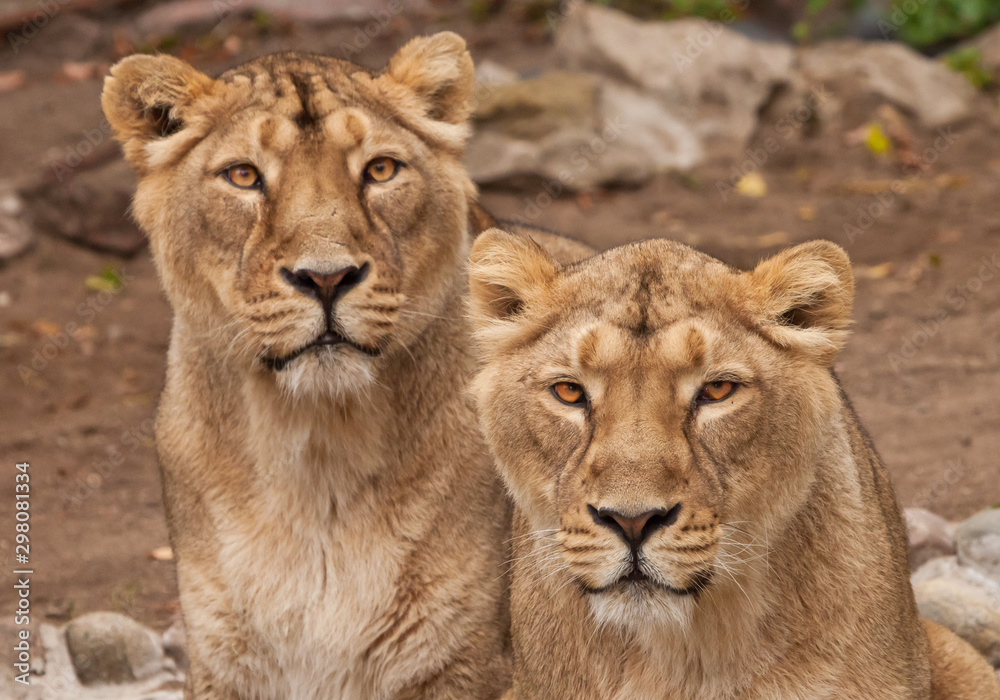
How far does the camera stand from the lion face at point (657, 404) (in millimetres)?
3154

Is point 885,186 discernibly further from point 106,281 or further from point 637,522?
point 637,522

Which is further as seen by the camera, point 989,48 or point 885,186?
point 989,48

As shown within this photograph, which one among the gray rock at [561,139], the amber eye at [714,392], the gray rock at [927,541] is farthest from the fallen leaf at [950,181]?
the amber eye at [714,392]

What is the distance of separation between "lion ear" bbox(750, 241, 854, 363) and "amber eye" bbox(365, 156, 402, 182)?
1.42m

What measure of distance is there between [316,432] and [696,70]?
836cm

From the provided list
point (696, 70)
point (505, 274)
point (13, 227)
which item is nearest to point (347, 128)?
point (505, 274)

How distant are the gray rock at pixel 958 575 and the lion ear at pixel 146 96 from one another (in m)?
3.74

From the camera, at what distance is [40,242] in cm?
1053

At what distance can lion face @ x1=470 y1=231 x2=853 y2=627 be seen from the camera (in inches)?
124

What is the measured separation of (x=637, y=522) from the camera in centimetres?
307

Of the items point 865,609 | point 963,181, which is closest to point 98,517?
point 865,609

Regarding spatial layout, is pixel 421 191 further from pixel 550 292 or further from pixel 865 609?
pixel 865 609

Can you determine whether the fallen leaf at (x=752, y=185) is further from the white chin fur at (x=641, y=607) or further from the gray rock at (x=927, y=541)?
the white chin fur at (x=641, y=607)

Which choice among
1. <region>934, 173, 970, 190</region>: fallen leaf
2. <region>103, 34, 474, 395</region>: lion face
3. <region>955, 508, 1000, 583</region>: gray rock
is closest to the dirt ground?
<region>934, 173, 970, 190</region>: fallen leaf
